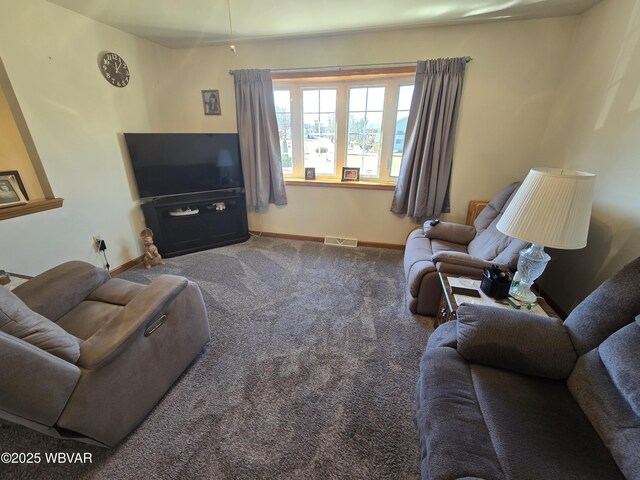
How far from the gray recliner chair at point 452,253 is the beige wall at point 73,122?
3011mm

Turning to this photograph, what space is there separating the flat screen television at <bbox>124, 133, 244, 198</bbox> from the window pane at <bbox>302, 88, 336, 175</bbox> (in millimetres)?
906

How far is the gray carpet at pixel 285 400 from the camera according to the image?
114 cm

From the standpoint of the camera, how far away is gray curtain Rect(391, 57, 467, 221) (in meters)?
2.52

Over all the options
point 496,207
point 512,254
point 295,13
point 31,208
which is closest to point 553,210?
point 512,254

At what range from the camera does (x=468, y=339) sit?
3.64 ft

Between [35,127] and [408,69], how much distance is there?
131 inches

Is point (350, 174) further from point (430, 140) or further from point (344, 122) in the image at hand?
point (430, 140)

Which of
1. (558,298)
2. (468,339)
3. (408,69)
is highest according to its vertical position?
(408,69)

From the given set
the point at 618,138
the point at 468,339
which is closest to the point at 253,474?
the point at 468,339

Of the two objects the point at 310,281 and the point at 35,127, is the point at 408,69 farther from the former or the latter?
the point at 35,127

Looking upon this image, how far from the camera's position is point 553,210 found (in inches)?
45.3

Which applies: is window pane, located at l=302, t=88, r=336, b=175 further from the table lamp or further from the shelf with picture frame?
the shelf with picture frame

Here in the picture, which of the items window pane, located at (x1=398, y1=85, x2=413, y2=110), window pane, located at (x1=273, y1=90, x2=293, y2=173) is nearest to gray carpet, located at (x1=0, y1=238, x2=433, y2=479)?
window pane, located at (x1=273, y1=90, x2=293, y2=173)

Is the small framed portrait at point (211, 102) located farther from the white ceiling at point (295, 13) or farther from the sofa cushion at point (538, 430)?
the sofa cushion at point (538, 430)
